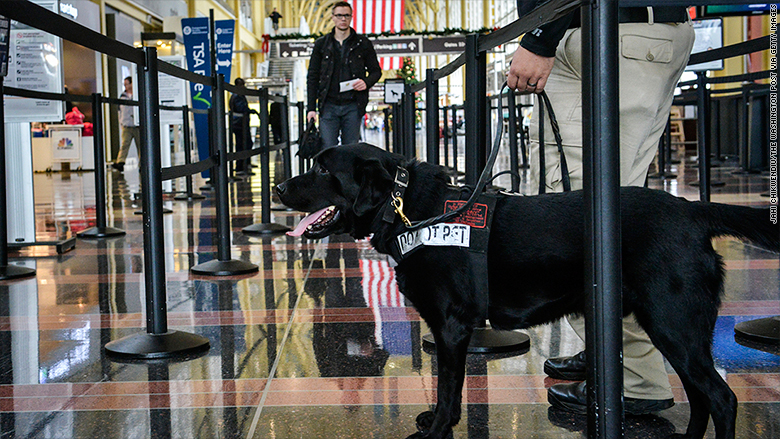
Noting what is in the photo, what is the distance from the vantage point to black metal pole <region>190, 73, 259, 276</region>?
430 cm

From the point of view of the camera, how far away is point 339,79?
271 inches

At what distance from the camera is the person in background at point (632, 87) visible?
2066 millimetres

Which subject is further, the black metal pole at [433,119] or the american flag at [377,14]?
the american flag at [377,14]

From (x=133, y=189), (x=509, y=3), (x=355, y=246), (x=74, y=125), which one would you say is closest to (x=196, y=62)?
(x=133, y=189)

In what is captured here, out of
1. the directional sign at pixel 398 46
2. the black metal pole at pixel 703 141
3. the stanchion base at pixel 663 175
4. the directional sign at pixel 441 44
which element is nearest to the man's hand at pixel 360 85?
the black metal pole at pixel 703 141

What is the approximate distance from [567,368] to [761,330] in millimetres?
919

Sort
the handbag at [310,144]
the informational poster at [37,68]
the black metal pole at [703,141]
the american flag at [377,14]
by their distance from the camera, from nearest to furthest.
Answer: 1. the black metal pole at [703,141]
2. the informational poster at [37,68]
3. the handbag at [310,144]
4. the american flag at [377,14]

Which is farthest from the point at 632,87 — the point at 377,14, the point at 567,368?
the point at 377,14

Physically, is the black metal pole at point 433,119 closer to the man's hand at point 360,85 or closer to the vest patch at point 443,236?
the vest patch at point 443,236

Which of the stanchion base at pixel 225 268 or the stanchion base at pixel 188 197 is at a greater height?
the stanchion base at pixel 188 197

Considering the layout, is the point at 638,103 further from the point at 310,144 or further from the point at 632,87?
the point at 310,144

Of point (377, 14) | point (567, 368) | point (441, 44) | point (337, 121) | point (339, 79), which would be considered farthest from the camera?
point (377, 14)

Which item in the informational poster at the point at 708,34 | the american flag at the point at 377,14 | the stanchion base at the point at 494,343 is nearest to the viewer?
the stanchion base at the point at 494,343

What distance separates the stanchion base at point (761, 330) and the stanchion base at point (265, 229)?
12.8 ft
